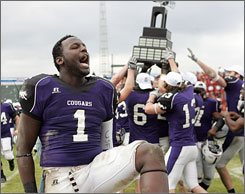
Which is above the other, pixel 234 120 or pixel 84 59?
pixel 84 59

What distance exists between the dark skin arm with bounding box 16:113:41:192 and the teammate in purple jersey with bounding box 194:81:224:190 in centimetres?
386

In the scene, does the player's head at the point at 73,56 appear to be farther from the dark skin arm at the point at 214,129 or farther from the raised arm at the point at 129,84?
the dark skin arm at the point at 214,129

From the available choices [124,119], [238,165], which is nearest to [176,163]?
[124,119]

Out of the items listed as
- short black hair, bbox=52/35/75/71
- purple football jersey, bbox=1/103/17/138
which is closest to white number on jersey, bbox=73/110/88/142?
short black hair, bbox=52/35/75/71

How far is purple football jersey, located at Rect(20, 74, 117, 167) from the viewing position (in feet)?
8.55

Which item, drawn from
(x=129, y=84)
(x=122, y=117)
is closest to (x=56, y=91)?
(x=129, y=84)

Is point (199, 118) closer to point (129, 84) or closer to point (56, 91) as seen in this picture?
point (129, 84)

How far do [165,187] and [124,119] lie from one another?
13.6 feet

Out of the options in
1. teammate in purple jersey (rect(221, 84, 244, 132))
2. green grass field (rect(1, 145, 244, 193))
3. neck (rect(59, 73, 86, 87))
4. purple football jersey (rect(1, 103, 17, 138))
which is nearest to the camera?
neck (rect(59, 73, 86, 87))

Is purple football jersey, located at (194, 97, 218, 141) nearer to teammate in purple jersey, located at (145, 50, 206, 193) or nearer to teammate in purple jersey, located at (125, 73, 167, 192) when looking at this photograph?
teammate in purple jersey, located at (125, 73, 167, 192)

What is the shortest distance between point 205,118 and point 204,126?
146mm

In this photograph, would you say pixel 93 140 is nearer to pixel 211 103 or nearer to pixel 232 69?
pixel 211 103

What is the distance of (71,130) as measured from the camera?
8.57ft

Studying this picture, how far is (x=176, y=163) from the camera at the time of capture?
17.0 ft
